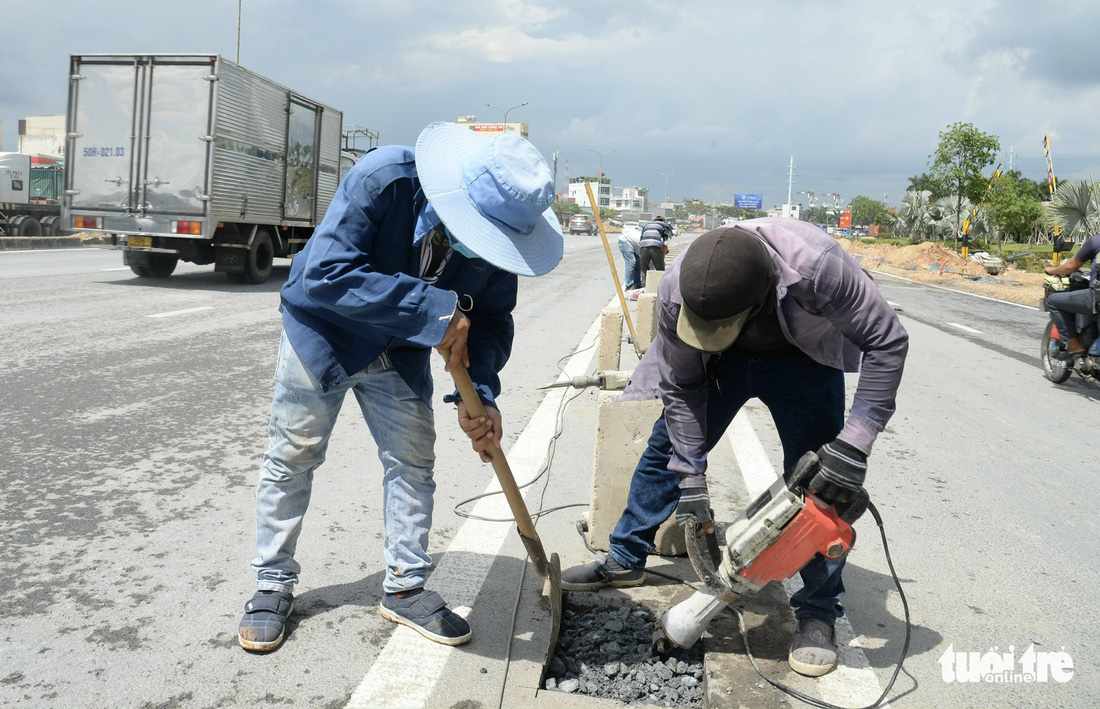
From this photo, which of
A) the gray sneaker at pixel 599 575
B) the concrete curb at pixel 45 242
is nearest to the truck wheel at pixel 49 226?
the concrete curb at pixel 45 242

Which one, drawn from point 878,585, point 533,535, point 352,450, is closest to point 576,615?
point 533,535

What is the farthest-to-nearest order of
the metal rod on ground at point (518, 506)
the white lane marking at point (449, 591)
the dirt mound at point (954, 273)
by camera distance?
the dirt mound at point (954, 273)
the metal rod on ground at point (518, 506)
the white lane marking at point (449, 591)

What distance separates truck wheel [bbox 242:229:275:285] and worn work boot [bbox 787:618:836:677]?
1300cm

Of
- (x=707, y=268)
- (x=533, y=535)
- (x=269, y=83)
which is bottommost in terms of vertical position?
(x=533, y=535)

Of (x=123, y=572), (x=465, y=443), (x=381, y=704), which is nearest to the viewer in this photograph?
(x=381, y=704)

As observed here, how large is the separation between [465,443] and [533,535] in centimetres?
258

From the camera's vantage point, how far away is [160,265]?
48.2 feet

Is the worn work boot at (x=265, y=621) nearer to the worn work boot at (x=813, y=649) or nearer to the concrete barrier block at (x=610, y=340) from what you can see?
the worn work boot at (x=813, y=649)

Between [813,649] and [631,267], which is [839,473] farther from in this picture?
[631,267]

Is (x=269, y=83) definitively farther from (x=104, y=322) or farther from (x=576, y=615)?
(x=576, y=615)

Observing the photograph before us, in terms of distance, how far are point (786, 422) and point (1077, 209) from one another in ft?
70.4

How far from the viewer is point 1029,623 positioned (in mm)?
3412

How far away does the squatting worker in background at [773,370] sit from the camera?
2.62m

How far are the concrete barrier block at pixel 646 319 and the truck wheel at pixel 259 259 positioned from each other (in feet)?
29.0
